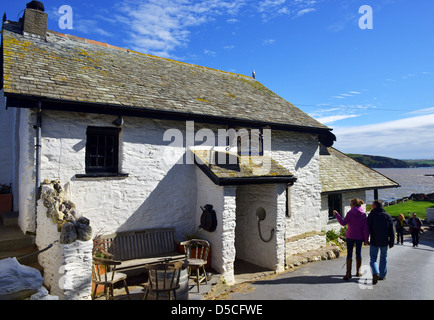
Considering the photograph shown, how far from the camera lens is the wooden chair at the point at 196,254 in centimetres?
656

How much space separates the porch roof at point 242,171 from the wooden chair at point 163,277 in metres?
2.50

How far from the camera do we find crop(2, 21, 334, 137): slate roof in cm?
682

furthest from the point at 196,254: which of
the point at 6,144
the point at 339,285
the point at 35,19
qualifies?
the point at 35,19

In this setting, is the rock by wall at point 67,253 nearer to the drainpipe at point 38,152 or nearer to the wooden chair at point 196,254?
the drainpipe at point 38,152

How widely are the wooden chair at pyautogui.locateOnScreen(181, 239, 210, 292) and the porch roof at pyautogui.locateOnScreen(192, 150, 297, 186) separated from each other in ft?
5.26

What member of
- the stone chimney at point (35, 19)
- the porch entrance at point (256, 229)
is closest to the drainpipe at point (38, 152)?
the stone chimney at point (35, 19)

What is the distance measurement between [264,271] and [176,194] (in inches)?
132

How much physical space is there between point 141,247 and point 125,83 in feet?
15.7

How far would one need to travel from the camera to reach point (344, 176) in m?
13.9

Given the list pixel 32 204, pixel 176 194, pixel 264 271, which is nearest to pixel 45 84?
pixel 32 204

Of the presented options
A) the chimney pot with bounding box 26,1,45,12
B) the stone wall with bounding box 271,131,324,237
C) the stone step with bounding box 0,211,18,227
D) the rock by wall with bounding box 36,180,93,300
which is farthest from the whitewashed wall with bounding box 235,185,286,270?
the chimney pot with bounding box 26,1,45,12

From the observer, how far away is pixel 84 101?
6.59 m

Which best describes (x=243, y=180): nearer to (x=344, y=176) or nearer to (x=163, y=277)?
(x=163, y=277)
